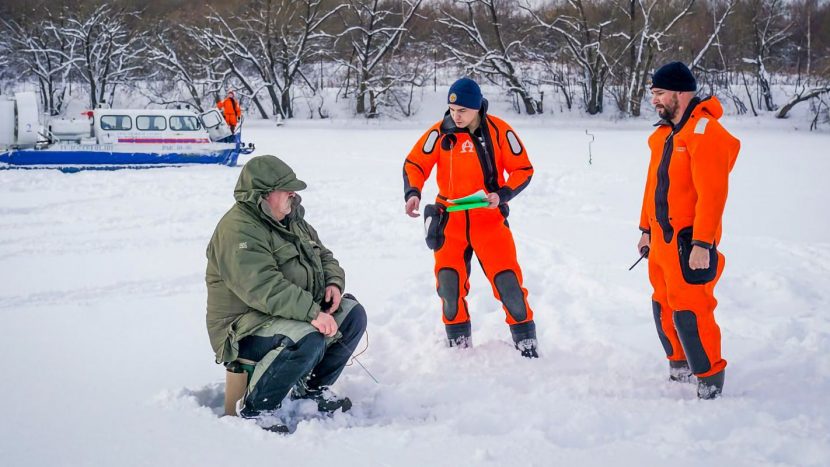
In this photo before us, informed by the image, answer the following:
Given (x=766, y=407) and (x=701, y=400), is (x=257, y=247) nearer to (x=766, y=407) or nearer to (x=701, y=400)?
(x=701, y=400)

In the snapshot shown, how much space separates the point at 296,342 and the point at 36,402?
1.37 meters

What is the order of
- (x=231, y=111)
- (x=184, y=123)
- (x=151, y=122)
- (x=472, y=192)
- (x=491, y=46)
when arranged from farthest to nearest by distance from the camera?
(x=491, y=46) < (x=231, y=111) < (x=184, y=123) < (x=151, y=122) < (x=472, y=192)

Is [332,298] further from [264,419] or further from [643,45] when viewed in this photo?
[643,45]

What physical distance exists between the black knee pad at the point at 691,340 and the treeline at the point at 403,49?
2477cm

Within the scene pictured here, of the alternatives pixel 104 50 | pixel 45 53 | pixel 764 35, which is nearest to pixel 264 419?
pixel 764 35

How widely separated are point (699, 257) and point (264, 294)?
6.30ft

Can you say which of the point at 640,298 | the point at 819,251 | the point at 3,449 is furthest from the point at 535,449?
the point at 819,251

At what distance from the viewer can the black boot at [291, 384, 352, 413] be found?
3234 mm

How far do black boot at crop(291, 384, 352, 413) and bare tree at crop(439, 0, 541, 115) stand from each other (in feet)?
85.1

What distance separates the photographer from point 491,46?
31016 millimetres

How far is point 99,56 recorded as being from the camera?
30.6 m

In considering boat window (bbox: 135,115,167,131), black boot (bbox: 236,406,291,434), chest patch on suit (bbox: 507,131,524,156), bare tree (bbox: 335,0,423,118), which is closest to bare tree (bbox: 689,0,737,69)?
bare tree (bbox: 335,0,423,118)

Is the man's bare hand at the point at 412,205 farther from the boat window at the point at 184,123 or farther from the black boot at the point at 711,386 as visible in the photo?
the boat window at the point at 184,123

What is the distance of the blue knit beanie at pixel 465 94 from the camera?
386cm
